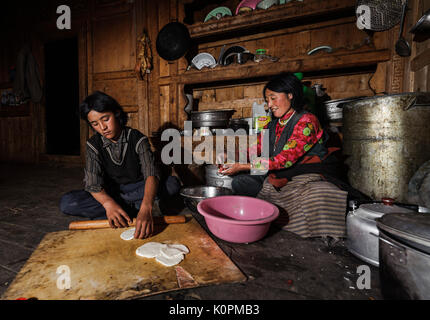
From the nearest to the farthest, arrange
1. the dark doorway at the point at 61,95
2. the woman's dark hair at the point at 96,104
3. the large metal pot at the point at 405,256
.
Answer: the large metal pot at the point at 405,256 < the woman's dark hair at the point at 96,104 < the dark doorway at the point at 61,95

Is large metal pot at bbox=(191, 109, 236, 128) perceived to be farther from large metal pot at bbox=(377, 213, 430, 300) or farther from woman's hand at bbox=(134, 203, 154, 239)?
large metal pot at bbox=(377, 213, 430, 300)

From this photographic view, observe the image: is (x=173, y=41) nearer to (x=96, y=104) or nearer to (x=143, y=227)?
(x=96, y=104)

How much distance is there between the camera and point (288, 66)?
3.10m

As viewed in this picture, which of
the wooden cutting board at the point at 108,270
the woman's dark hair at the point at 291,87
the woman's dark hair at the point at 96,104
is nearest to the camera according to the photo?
the wooden cutting board at the point at 108,270

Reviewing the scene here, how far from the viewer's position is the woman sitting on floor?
1.56m

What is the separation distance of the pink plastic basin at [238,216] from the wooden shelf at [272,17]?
2.75 meters

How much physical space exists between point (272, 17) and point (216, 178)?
2382 mm

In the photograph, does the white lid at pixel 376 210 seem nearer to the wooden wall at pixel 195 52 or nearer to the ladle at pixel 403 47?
the wooden wall at pixel 195 52

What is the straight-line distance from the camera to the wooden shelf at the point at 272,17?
9.63 feet

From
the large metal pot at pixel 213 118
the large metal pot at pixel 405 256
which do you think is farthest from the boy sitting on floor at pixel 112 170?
the large metal pot at pixel 405 256

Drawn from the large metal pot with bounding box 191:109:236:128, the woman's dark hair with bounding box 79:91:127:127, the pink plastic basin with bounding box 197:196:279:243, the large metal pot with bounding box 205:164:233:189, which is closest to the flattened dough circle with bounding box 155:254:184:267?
the pink plastic basin with bounding box 197:196:279:243
